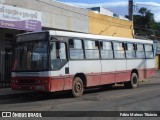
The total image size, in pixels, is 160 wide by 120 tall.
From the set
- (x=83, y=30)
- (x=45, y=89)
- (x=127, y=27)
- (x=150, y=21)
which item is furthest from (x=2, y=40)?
(x=150, y=21)

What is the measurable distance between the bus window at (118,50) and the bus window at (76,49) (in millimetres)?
3274

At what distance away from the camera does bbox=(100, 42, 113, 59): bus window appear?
19.7 metres

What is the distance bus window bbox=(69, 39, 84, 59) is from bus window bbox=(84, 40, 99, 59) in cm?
44

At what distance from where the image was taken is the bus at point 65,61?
16.2m

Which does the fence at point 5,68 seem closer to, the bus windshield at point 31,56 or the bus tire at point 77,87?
the bus windshield at point 31,56

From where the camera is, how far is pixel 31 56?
16.5 m

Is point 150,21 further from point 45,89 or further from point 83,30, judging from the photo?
point 45,89

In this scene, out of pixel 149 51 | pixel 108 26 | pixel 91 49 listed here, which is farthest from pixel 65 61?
pixel 108 26

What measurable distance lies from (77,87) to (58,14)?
9636mm

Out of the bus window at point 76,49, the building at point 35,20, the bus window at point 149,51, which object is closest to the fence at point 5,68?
the building at point 35,20

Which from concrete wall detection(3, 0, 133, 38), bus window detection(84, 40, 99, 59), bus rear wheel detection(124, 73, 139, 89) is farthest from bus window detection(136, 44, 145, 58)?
concrete wall detection(3, 0, 133, 38)

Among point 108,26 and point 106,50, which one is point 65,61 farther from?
point 108,26

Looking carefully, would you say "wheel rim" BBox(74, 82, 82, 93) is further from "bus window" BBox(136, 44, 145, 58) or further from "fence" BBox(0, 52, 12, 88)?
Result: "bus window" BBox(136, 44, 145, 58)

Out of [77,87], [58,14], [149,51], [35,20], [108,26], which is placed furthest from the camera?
[108,26]
